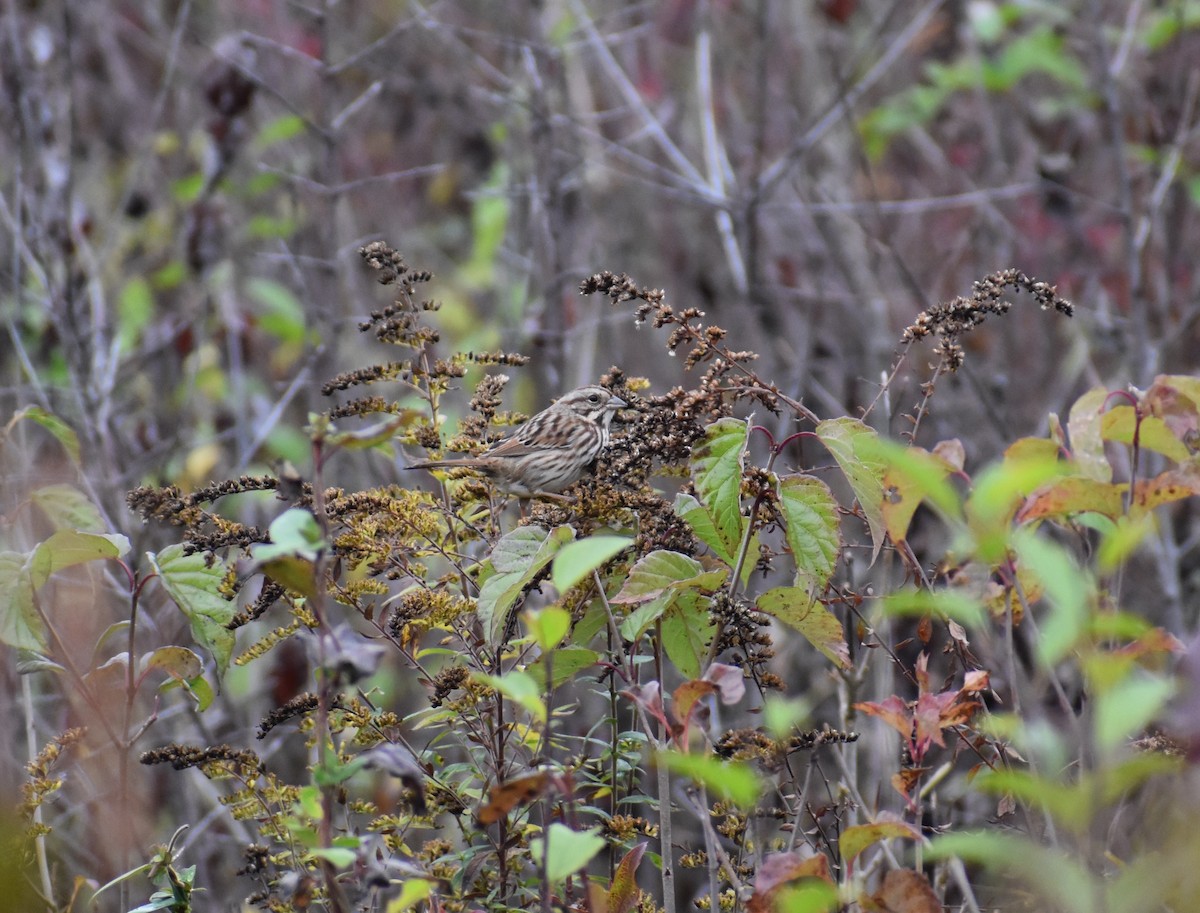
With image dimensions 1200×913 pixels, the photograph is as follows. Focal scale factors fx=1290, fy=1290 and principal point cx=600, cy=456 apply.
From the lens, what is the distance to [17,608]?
2.35m

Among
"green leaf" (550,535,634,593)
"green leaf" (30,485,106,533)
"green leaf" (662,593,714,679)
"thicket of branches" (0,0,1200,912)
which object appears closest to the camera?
"green leaf" (550,535,634,593)

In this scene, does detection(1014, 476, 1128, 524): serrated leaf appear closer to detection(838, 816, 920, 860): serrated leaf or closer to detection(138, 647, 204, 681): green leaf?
detection(838, 816, 920, 860): serrated leaf

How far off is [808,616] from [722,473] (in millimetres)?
298

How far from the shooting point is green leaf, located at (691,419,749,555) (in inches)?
89.3

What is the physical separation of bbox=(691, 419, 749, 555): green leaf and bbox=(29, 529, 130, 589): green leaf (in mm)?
1035

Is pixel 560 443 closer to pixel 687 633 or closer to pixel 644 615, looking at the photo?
pixel 687 633

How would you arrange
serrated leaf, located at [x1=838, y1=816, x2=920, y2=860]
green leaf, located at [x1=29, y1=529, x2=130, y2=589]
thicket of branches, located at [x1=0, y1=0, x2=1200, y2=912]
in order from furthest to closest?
green leaf, located at [x1=29, y1=529, x2=130, y2=589] → thicket of branches, located at [x1=0, y1=0, x2=1200, y2=912] → serrated leaf, located at [x1=838, y1=816, x2=920, y2=860]

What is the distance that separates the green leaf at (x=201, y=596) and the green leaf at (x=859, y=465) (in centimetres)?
114

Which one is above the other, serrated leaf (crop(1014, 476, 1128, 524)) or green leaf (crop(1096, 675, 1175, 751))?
green leaf (crop(1096, 675, 1175, 751))

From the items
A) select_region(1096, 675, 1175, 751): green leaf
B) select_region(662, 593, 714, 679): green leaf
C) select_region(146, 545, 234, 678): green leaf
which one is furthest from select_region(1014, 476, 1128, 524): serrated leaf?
select_region(146, 545, 234, 678): green leaf

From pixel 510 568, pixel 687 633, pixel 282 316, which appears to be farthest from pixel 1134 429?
pixel 282 316

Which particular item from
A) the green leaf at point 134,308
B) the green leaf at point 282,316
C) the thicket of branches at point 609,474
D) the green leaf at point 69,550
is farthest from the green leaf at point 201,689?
the green leaf at point 282,316

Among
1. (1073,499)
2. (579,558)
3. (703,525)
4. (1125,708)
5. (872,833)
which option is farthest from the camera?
(703,525)

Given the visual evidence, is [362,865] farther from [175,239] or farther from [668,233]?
[668,233]
